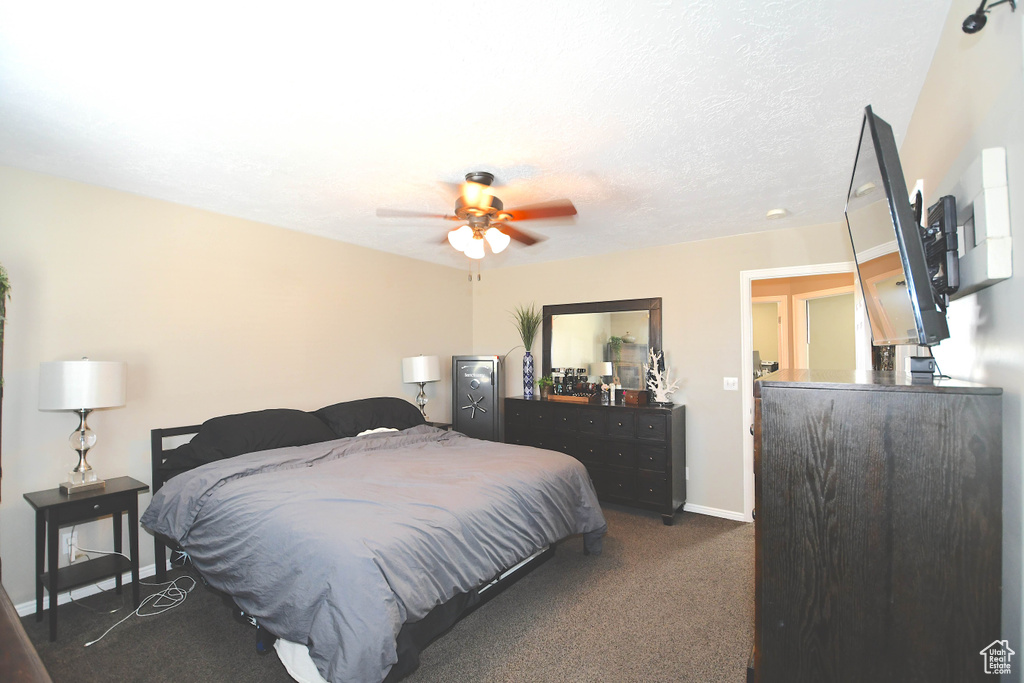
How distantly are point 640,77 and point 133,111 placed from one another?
2.21 m

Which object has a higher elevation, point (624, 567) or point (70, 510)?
point (70, 510)

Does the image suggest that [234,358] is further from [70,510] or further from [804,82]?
[804,82]

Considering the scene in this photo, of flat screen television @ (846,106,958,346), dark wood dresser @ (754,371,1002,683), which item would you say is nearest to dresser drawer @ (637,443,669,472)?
flat screen television @ (846,106,958,346)

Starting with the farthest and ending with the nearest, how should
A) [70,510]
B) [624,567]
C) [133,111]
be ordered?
1. [624,567]
2. [70,510]
3. [133,111]

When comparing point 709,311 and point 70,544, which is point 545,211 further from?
point 70,544

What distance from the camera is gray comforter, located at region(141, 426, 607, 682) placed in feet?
6.02

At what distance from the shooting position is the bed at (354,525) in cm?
186

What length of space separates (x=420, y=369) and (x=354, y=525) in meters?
2.86

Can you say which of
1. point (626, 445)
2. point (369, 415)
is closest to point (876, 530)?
point (626, 445)

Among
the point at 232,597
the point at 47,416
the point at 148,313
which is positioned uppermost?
the point at 148,313

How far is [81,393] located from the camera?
2.64 metres

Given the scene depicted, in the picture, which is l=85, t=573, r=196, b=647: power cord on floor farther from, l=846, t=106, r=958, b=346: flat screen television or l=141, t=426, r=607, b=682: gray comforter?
l=846, t=106, r=958, b=346: flat screen television

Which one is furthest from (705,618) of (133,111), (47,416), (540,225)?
(47,416)

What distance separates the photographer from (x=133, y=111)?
83.3 inches
